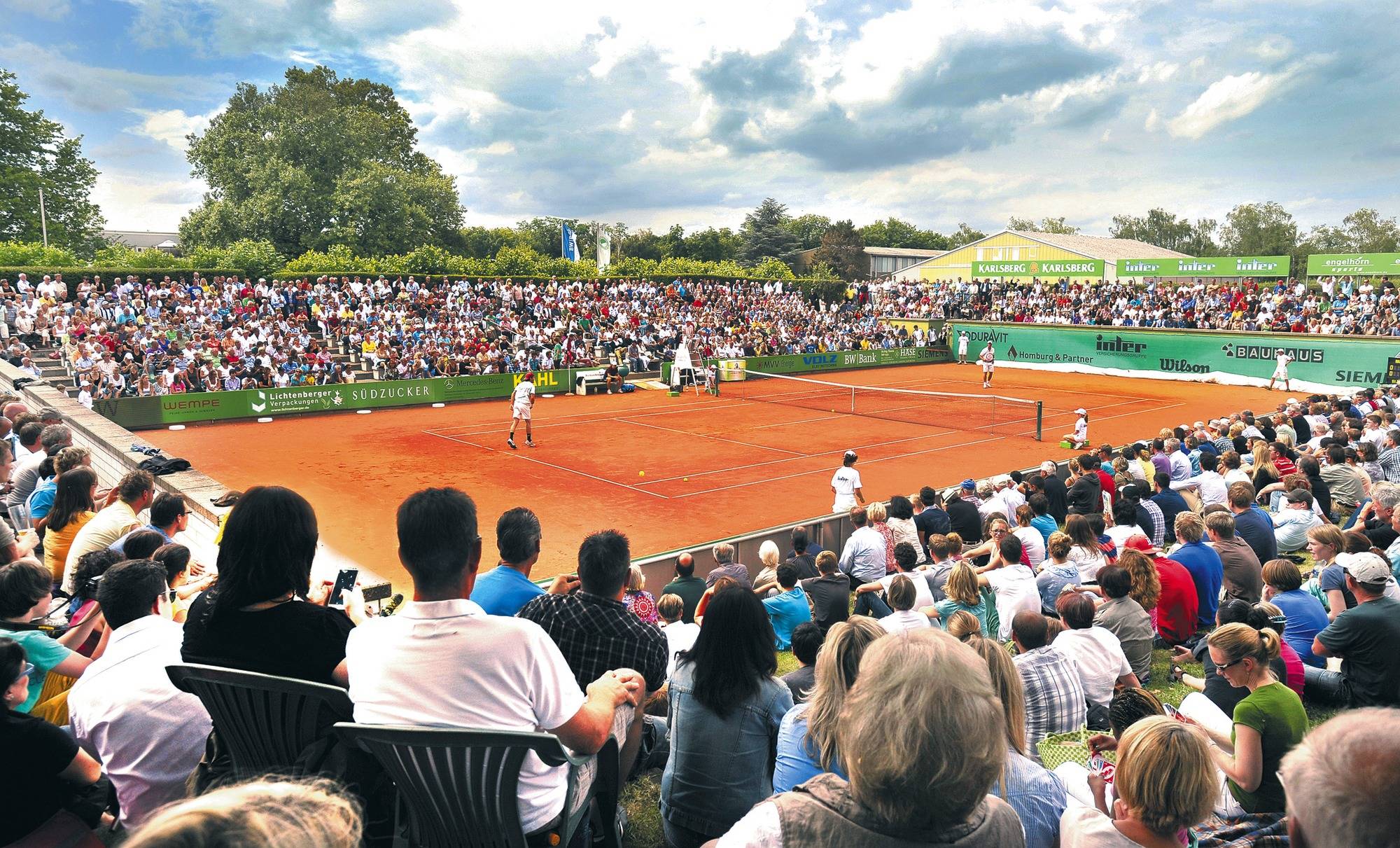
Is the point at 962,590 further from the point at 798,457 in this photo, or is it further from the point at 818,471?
the point at 798,457

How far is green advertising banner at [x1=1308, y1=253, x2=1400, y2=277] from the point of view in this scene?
44.1 metres

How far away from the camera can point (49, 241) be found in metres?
57.0

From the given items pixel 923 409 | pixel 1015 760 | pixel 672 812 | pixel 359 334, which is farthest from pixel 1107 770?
pixel 359 334

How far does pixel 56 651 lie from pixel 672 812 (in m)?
3.45

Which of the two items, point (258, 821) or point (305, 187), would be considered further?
point (305, 187)

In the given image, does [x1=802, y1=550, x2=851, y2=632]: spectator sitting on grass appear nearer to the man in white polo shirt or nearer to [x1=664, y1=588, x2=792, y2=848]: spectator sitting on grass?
[x1=664, y1=588, x2=792, y2=848]: spectator sitting on grass

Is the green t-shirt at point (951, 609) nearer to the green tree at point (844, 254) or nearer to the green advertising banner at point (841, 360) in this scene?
the green advertising banner at point (841, 360)

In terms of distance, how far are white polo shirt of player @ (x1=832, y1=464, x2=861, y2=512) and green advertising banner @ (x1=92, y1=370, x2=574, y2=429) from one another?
20957 mm

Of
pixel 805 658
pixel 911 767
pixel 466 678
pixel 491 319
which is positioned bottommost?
pixel 805 658

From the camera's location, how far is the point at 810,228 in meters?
129

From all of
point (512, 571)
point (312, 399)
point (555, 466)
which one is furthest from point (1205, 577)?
point (312, 399)

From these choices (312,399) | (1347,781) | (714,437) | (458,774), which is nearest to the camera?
(1347,781)

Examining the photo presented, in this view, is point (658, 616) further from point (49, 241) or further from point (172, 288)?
point (49, 241)

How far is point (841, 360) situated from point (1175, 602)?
131ft
